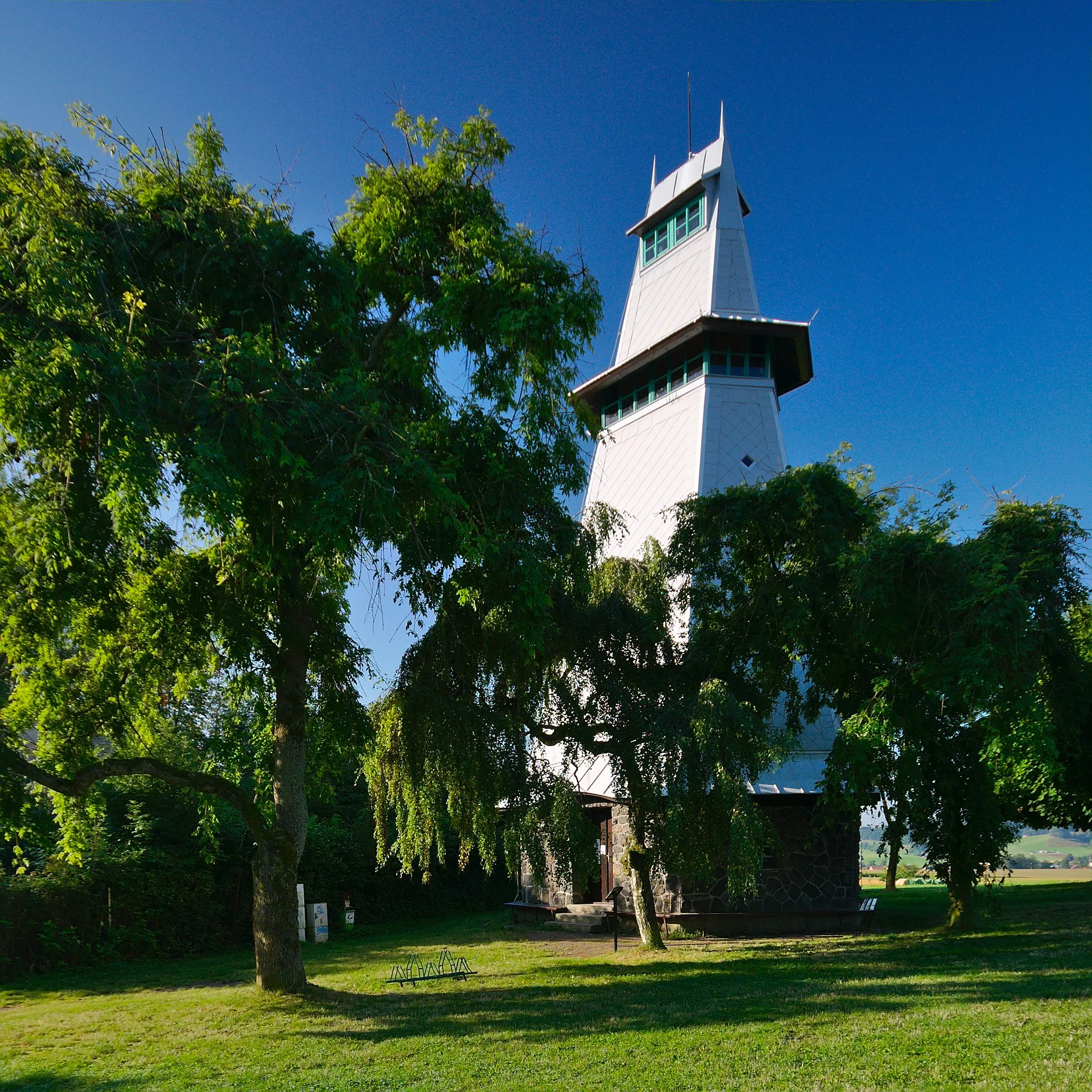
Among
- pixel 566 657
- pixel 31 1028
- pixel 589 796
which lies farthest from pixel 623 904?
pixel 31 1028

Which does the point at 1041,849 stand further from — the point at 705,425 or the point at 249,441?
the point at 249,441

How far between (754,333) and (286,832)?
1880 centimetres

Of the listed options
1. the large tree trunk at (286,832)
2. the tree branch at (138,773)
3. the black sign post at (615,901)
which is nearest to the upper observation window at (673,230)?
the black sign post at (615,901)

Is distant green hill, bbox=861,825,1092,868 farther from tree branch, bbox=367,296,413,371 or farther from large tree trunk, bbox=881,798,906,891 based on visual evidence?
tree branch, bbox=367,296,413,371

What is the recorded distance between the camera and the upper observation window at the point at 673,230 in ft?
92.5

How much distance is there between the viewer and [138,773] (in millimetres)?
10484

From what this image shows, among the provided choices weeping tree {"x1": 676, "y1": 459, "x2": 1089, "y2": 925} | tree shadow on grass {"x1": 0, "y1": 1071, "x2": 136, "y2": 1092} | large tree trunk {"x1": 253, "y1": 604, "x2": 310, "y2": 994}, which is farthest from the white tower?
tree shadow on grass {"x1": 0, "y1": 1071, "x2": 136, "y2": 1092}

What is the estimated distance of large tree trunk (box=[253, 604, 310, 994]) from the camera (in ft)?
36.0

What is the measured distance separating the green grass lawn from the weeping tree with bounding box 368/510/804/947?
1.72 m

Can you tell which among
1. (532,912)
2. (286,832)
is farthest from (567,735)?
(532,912)

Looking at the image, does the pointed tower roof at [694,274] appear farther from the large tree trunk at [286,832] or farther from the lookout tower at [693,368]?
the large tree trunk at [286,832]

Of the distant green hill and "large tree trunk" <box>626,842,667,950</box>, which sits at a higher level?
"large tree trunk" <box>626,842,667,950</box>

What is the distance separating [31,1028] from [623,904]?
11.2 metres

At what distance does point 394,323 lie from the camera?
11.3m
